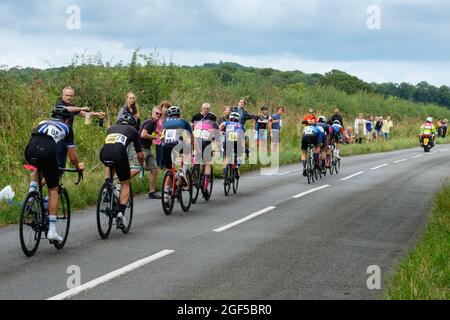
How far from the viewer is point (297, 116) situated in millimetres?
35688

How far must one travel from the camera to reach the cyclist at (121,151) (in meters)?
9.77

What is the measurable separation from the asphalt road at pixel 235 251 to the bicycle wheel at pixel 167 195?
0.63 ft

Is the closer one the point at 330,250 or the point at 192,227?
the point at 330,250

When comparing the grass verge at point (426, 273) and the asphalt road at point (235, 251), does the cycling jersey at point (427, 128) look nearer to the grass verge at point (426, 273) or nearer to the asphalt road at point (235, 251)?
the asphalt road at point (235, 251)

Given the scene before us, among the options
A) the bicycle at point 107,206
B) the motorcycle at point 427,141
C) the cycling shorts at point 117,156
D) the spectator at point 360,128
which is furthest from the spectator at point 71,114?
the motorcycle at point 427,141

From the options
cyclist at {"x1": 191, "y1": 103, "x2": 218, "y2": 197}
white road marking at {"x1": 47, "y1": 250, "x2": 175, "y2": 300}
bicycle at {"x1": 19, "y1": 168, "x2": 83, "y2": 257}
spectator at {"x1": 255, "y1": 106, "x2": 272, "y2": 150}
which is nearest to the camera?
white road marking at {"x1": 47, "y1": 250, "x2": 175, "y2": 300}

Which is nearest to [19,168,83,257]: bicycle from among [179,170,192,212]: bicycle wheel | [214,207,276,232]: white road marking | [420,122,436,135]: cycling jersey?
[214,207,276,232]: white road marking

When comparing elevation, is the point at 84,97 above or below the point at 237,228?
above

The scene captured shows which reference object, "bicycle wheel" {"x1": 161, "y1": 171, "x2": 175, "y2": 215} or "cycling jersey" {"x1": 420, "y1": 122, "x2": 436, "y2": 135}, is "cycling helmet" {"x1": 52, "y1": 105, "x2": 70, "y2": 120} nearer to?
"bicycle wheel" {"x1": 161, "y1": 171, "x2": 175, "y2": 215}

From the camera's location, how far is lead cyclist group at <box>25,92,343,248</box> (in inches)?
339

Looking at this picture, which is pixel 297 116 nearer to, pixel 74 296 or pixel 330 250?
pixel 330 250
